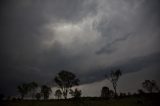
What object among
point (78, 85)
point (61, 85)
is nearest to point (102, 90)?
point (78, 85)

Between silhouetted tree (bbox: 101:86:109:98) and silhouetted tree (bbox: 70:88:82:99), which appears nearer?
silhouetted tree (bbox: 70:88:82:99)

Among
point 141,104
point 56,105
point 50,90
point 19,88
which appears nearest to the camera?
point 141,104

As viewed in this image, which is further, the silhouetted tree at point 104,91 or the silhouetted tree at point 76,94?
→ the silhouetted tree at point 104,91

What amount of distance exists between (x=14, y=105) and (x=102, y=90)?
175ft

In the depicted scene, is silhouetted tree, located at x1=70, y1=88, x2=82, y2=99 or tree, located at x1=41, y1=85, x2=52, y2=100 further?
tree, located at x1=41, y1=85, x2=52, y2=100

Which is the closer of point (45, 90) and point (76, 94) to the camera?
point (76, 94)

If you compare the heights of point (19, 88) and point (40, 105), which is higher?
point (19, 88)

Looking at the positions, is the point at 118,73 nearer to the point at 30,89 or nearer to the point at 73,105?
the point at 73,105

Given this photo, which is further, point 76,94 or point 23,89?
point 23,89

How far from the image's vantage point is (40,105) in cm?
5497

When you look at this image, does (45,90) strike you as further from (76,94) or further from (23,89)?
(76,94)

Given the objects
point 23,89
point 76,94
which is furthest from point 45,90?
point 76,94

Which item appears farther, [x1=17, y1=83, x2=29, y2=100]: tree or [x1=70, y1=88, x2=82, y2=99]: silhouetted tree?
[x1=17, y1=83, x2=29, y2=100]: tree

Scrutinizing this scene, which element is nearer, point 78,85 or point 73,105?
point 73,105
